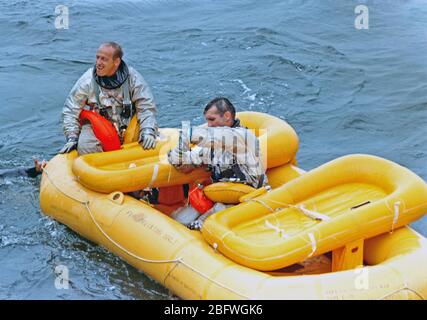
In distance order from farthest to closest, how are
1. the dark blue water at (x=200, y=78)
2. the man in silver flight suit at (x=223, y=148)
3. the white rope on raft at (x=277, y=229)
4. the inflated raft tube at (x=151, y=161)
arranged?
the dark blue water at (x=200, y=78)
the inflated raft tube at (x=151, y=161)
the man in silver flight suit at (x=223, y=148)
the white rope on raft at (x=277, y=229)

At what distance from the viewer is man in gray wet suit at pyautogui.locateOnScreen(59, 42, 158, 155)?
6.63 metres

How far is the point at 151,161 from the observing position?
21.3ft

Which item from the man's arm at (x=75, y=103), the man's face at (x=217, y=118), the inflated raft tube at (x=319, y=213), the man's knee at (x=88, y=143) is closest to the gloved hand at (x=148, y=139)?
the man's knee at (x=88, y=143)

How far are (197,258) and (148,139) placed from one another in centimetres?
158

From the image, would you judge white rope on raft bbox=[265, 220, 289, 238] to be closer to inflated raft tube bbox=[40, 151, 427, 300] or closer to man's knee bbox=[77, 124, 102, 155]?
inflated raft tube bbox=[40, 151, 427, 300]

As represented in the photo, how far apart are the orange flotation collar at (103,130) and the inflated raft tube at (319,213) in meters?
1.48

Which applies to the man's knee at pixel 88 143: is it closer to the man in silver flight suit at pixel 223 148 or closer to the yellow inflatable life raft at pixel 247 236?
the yellow inflatable life raft at pixel 247 236

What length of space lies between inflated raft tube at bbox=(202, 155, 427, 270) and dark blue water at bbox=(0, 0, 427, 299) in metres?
0.83

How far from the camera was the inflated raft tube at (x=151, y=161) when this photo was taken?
243 inches

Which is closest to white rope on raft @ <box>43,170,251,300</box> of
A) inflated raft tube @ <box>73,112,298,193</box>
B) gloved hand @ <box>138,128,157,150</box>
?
inflated raft tube @ <box>73,112,298,193</box>

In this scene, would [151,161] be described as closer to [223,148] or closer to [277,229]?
[223,148]

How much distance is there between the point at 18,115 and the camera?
32.9ft

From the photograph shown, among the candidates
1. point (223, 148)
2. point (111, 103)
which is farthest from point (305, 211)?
point (111, 103)

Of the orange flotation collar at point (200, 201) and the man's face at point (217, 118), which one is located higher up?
the man's face at point (217, 118)
